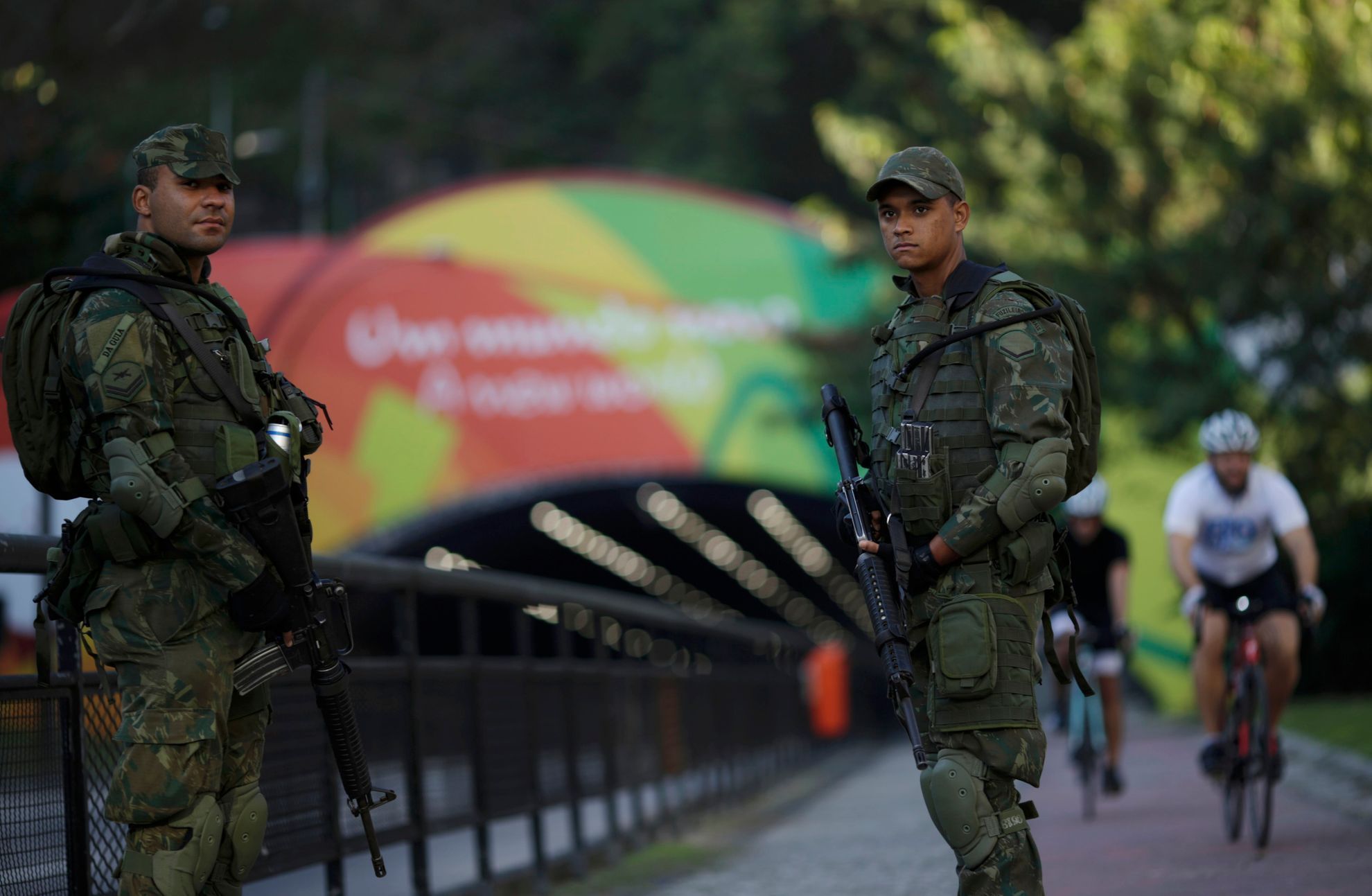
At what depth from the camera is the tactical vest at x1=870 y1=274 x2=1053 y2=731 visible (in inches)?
197

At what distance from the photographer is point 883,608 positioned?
5148 mm

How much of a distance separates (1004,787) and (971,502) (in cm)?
74

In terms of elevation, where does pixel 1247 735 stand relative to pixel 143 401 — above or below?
below

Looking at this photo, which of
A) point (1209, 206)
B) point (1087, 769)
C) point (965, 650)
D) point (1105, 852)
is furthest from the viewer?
point (1209, 206)

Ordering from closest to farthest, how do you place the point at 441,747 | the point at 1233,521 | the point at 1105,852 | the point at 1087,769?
the point at 441,747, the point at 1105,852, the point at 1233,521, the point at 1087,769

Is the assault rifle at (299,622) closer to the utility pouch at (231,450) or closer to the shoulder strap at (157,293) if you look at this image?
the utility pouch at (231,450)

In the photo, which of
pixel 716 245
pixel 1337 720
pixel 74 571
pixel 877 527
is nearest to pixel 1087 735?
pixel 1337 720

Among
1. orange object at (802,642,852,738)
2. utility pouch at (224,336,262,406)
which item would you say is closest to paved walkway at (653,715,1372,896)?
utility pouch at (224,336,262,406)

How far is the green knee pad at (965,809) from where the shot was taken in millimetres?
4926

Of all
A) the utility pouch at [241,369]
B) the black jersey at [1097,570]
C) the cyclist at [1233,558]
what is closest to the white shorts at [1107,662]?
the black jersey at [1097,570]

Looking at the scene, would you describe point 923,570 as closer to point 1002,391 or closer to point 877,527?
point 877,527

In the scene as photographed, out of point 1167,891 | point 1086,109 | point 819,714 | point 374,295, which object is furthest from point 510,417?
point 1167,891

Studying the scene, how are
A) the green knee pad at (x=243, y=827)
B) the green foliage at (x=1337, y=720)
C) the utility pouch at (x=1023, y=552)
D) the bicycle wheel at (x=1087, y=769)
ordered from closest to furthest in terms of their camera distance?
the green knee pad at (x=243, y=827) → the utility pouch at (x=1023, y=552) → the bicycle wheel at (x=1087, y=769) → the green foliage at (x=1337, y=720)

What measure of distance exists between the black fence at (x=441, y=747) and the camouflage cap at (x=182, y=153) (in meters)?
1.02
